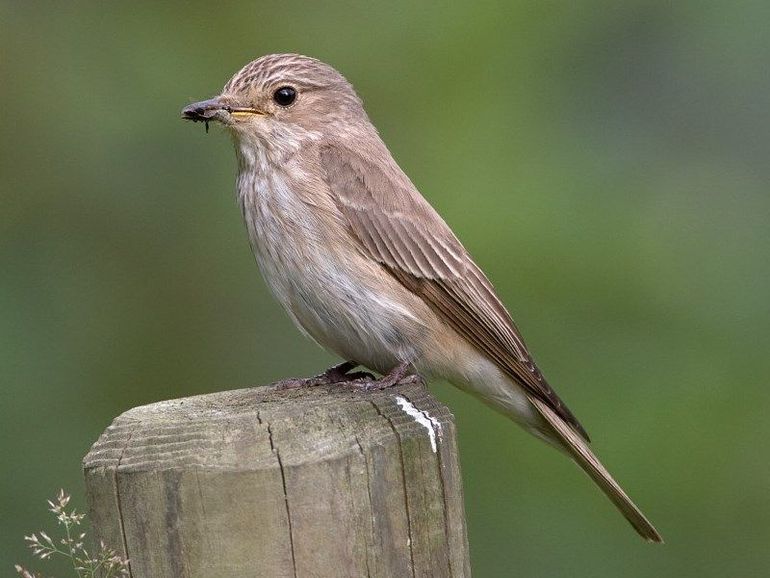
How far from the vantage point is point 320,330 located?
5.27 metres

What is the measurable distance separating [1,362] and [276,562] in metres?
3.99

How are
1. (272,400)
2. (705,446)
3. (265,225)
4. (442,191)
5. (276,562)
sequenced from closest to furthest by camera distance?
(276,562), (272,400), (265,225), (705,446), (442,191)

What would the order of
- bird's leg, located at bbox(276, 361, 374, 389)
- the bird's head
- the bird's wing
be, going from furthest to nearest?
the bird's head
the bird's wing
bird's leg, located at bbox(276, 361, 374, 389)

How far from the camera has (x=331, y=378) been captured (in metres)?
5.03

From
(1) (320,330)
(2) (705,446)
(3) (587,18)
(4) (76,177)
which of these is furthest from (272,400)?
(3) (587,18)

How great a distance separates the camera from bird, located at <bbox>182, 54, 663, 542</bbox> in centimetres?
515

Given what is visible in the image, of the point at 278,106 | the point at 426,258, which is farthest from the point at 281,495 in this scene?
the point at 278,106

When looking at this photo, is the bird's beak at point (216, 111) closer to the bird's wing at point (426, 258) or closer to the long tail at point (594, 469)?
the bird's wing at point (426, 258)

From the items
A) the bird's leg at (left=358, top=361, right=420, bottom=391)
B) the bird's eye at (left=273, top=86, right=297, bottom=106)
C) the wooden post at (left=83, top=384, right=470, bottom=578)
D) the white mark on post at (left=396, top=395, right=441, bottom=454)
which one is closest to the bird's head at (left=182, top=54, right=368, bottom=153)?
the bird's eye at (left=273, top=86, right=297, bottom=106)

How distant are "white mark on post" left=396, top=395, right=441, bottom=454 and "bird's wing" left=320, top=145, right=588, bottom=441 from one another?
1756mm

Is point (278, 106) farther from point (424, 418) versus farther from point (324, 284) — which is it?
point (424, 418)

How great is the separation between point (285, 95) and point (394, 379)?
1.51 meters

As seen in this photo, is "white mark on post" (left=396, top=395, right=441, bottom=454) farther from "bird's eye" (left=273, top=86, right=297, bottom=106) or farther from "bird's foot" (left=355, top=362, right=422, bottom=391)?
"bird's eye" (left=273, top=86, right=297, bottom=106)

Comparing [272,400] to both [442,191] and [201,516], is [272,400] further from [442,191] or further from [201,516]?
[442,191]
